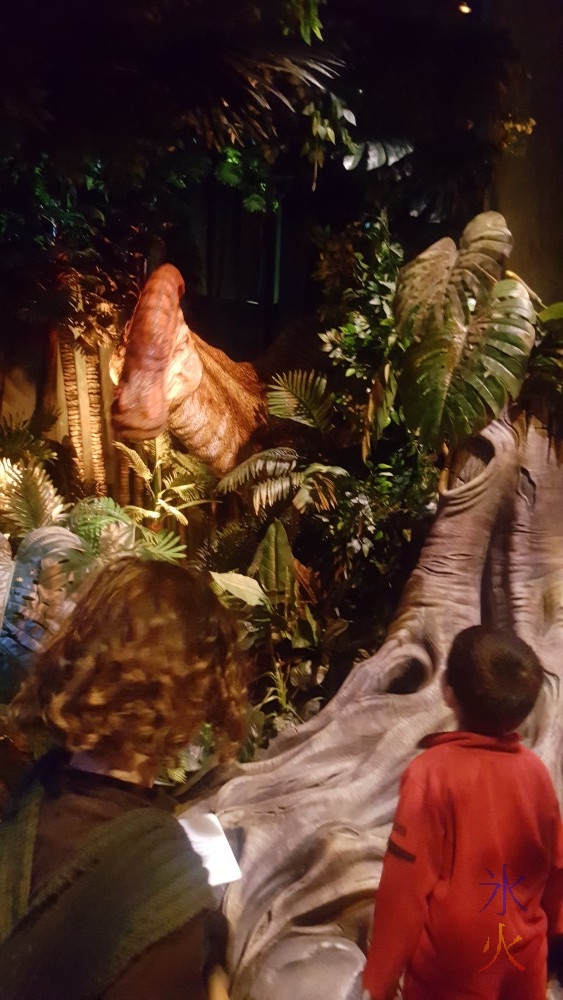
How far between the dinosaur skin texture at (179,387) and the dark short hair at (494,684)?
1.83 meters

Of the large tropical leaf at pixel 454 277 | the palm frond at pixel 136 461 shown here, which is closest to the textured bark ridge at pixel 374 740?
the large tropical leaf at pixel 454 277

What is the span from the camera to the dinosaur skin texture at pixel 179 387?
3.08 metres

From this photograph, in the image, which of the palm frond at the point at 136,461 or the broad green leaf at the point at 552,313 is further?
the palm frond at the point at 136,461

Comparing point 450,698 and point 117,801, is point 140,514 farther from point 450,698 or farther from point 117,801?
point 117,801

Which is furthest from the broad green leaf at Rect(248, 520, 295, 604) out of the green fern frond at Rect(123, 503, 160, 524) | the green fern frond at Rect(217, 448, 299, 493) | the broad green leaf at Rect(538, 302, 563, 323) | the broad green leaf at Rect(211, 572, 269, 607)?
the broad green leaf at Rect(538, 302, 563, 323)

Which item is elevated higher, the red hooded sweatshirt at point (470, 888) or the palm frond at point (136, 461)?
the palm frond at point (136, 461)

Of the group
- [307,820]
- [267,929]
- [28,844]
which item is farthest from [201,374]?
Answer: [28,844]

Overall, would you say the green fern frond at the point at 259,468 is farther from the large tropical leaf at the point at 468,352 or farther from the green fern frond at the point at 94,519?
the large tropical leaf at the point at 468,352

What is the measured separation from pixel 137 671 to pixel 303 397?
2397mm

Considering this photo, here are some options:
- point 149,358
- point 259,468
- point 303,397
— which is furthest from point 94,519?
point 303,397

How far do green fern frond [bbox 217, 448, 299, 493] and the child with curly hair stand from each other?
1971 millimetres

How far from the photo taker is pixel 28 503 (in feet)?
9.71

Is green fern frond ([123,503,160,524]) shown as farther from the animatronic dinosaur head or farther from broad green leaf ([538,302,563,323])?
broad green leaf ([538,302,563,323])

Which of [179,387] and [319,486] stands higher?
[179,387]
